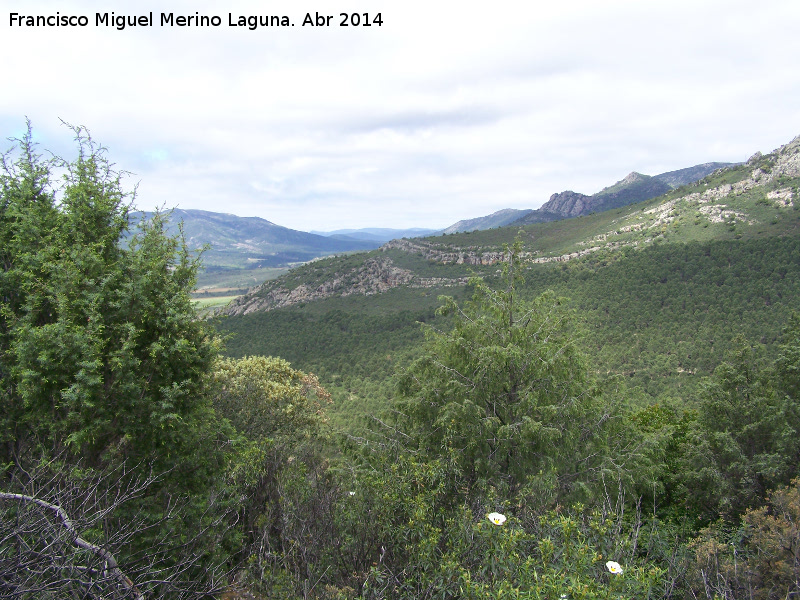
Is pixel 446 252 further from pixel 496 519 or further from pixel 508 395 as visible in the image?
pixel 496 519

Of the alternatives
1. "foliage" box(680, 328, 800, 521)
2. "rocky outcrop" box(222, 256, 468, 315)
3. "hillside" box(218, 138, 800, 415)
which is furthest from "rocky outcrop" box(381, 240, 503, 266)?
"foliage" box(680, 328, 800, 521)

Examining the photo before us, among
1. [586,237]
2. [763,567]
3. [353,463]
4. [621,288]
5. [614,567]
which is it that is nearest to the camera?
[614,567]

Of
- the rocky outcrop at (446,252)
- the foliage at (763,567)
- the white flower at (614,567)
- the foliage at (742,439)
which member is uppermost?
the rocky outcrop at (446,252)

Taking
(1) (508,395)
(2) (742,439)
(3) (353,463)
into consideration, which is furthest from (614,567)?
(2) (742,439)

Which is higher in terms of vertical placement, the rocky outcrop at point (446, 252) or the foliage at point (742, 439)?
the rocky outcrop at point (446, 252)

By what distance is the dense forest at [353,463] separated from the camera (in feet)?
12.7

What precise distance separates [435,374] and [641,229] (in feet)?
253

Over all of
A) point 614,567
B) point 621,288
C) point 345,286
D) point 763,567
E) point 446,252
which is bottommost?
point 621,288

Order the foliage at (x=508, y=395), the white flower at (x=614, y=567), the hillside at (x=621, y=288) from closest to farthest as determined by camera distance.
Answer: the white flower at (x=614, y=567) → the foliage at (x=508, y=395) → the hillside at (x=621, y=288)

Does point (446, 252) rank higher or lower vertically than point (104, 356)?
higher

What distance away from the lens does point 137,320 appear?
301 inches

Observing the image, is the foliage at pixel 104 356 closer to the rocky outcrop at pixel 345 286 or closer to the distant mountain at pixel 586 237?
the distant mountain at pixel 586 237

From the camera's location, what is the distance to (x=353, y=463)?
9047mm

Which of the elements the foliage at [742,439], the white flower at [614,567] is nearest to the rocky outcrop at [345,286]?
the foliage at [742,439]
